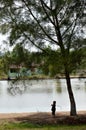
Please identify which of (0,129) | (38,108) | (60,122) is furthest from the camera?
(38,108)

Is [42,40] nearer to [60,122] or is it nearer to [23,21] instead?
[23,21]

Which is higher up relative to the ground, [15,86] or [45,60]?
[45,60]

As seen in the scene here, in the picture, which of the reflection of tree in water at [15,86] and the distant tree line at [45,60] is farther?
the reflection of tree in water at [15,86]

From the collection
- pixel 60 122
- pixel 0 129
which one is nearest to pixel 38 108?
pixel 60 122

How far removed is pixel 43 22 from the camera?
2031 centimetres

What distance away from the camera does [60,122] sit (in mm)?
18516

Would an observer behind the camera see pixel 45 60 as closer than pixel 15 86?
Yes

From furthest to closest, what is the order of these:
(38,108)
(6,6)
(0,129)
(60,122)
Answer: (38,108)
(6,6)
(60,122)
(0,129)

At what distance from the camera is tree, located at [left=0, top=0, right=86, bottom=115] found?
1980 cm

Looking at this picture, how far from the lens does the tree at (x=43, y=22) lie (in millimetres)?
19797

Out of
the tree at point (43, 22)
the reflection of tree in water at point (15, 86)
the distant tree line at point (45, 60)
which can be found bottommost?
the reflection of tree in water at point (15, 86)

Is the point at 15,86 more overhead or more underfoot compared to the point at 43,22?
more underfoot

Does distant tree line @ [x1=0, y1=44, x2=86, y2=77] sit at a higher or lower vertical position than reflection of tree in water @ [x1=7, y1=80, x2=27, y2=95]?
higher

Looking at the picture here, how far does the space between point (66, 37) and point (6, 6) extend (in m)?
3.72
